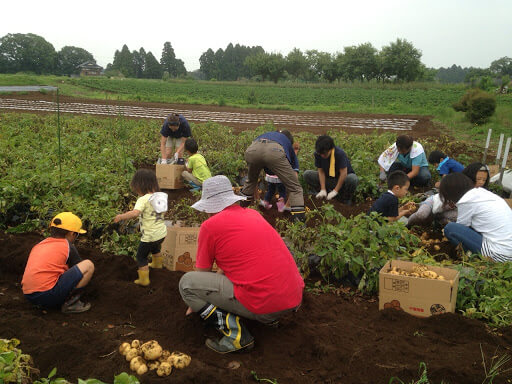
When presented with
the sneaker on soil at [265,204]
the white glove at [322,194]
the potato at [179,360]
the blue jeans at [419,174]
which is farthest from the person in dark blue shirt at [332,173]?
the potato at [179,360]

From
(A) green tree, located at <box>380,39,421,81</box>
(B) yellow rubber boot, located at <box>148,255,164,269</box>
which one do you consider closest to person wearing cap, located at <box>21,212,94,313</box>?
(B) yellow rubber boot, located at <box>148,255,164,269</box>

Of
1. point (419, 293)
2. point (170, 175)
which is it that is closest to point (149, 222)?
point (419, 293)

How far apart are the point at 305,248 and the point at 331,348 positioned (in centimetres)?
160

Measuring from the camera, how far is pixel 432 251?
4.98m

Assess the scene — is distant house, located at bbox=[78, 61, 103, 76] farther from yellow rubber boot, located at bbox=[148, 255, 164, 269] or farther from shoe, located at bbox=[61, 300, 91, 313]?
shoe, located at bbox=[61, 300, 91, 313]

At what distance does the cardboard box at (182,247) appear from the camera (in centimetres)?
430

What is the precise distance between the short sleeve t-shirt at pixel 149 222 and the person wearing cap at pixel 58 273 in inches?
22.6

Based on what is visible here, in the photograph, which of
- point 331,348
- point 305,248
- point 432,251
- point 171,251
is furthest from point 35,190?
point 432,251

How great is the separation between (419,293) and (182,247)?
7.22 ft

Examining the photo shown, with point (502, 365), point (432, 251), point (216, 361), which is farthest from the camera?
point (432, 251)

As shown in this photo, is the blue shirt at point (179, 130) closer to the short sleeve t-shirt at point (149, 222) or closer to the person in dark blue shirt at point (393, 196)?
the short sleeve t-shirt at point (149, 222)

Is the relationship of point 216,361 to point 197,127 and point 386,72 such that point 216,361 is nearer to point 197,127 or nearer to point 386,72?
point 197,127

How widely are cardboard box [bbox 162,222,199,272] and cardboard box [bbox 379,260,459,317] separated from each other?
181 centimetres

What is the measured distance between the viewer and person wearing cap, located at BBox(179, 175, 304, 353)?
2.88m
